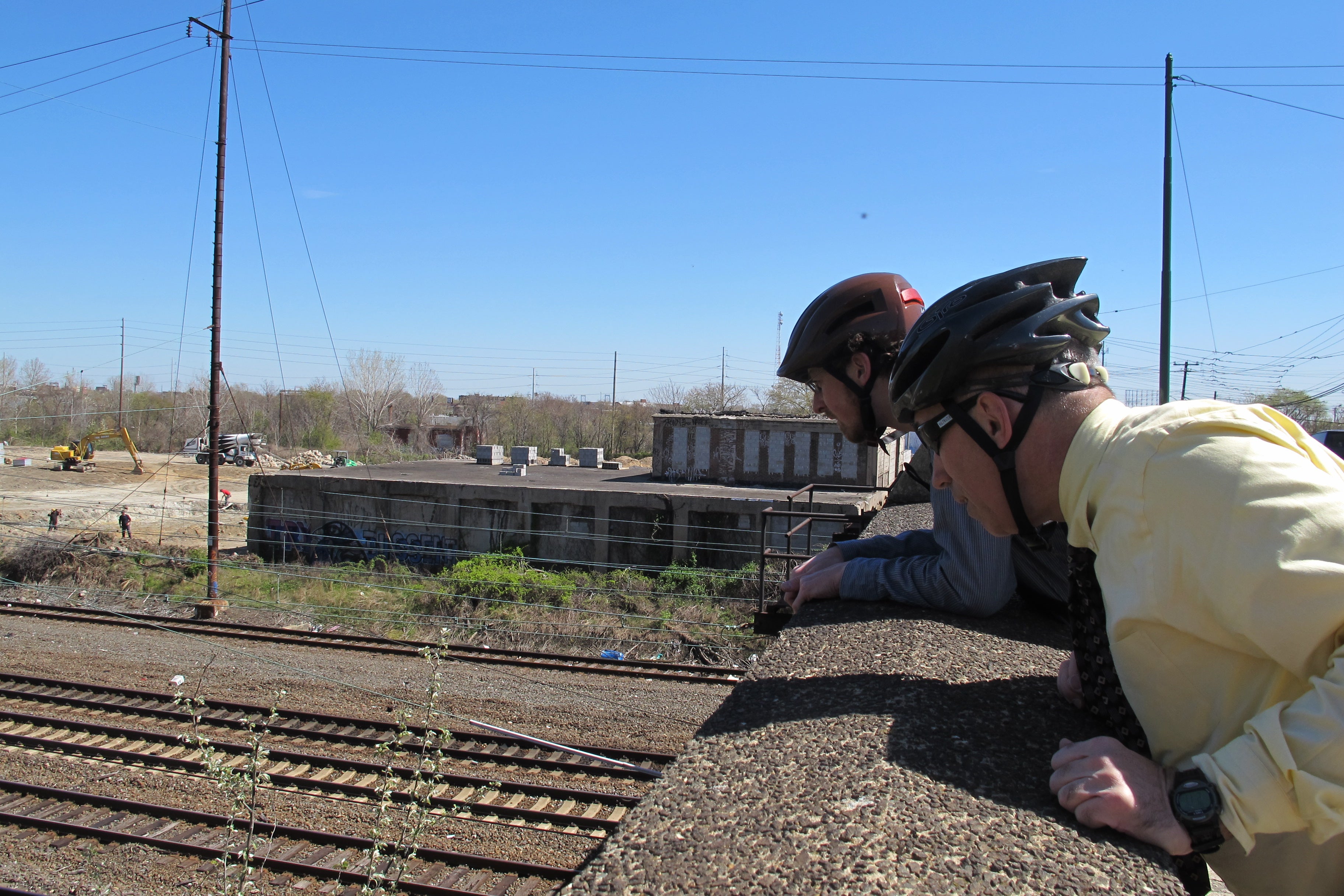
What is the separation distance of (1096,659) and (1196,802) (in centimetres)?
55

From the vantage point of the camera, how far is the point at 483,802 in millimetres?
8352

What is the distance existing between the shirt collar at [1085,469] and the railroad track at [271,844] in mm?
5859

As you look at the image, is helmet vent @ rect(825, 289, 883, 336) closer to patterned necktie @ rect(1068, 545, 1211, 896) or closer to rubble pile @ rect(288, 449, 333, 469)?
patterned necktie @ rect(1068, 545, 1211, 896)

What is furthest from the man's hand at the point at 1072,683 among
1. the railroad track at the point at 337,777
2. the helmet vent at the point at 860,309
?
the railroad track at the point at 337,777

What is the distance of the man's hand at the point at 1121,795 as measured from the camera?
124 centimetres

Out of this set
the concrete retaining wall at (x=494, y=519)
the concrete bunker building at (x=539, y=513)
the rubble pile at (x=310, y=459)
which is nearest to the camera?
the concrete bunker building at (x=539, y=513)

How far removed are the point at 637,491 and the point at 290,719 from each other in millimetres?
19124

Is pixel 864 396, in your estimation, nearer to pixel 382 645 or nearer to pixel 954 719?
pixel 954 719

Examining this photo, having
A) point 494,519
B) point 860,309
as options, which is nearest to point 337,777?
point 860,309

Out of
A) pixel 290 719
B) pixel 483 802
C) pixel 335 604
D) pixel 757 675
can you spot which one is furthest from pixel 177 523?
pixel 757 675

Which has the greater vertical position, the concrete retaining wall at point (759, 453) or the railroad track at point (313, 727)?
the concrete retaining wall at point (759, 453)

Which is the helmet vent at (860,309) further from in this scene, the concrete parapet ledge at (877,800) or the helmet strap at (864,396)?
the concrete parapet ledge at (877,800)

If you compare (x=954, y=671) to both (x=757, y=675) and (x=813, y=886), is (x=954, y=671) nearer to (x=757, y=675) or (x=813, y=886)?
(x=757, y=675)

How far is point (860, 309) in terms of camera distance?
3.13 m
